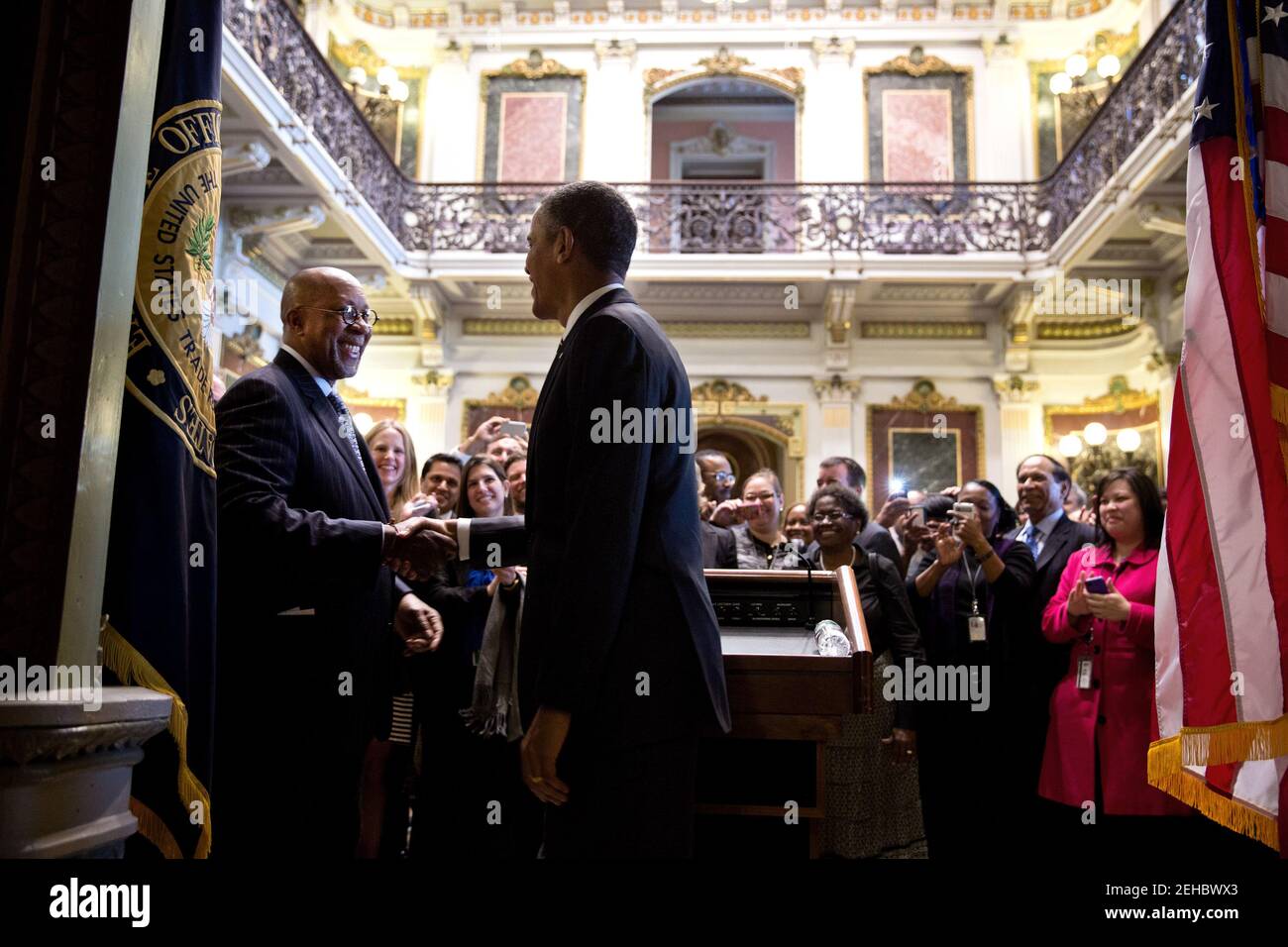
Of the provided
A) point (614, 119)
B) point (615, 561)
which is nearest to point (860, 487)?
point (615, 561)

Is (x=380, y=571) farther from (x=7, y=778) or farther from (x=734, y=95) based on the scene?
(x=734, y=95)

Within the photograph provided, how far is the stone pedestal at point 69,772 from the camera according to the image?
57.7 inches

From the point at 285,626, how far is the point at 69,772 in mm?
757

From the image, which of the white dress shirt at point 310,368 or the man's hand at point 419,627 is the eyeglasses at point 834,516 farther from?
the white dress shirt at point 310,368

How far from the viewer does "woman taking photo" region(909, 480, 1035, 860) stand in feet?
12.4

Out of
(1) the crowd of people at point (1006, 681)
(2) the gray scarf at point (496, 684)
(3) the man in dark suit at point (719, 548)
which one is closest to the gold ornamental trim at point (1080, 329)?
(1) the crowd of people at point (1006, 681)

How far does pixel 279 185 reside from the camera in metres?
8.74

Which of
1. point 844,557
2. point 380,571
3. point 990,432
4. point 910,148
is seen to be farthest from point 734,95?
point 380,571

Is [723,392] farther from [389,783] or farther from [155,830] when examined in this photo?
[155,830]

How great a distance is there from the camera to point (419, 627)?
2.49 meters

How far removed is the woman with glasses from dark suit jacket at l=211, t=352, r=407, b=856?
1.94 meters

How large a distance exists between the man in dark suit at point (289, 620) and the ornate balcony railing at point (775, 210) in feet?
25.9

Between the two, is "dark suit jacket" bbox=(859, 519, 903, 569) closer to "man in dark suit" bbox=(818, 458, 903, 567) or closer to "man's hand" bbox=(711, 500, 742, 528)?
"man in dark suit" bbox=(818, 458, 903, 567)
